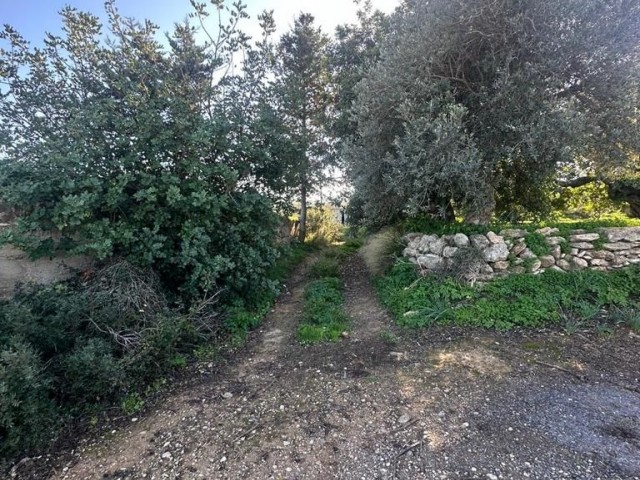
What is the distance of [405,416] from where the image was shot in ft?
9.35

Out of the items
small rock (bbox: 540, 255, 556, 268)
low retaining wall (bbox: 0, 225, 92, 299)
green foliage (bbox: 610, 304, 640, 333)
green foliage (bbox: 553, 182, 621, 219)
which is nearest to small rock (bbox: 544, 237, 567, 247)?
small rock (bbox: 540, 255, 556, 268)

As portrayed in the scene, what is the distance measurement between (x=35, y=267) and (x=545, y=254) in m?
7.57

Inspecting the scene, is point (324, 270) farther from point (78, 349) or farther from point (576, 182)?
point (576, 182)

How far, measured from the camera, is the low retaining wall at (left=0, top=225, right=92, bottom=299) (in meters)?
4.25

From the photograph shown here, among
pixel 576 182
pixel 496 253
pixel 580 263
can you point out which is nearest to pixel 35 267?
pixel 496 253

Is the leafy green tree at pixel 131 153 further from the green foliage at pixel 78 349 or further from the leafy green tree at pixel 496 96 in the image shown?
the leafy green tree at pixel 496 96

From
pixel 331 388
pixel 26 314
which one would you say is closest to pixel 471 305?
pixel 331 388

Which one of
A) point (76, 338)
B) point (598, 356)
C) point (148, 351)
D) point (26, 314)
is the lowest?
point (598, 356)

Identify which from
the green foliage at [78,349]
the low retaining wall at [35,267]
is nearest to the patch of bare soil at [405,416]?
the green foliage at [78,349]

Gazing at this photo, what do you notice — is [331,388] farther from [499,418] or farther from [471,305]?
[471,305]

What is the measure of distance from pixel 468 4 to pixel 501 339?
475cm

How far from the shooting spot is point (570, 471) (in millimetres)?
2213

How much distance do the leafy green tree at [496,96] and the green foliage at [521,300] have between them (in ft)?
4.51

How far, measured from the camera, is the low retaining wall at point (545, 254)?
5016 millimetres
